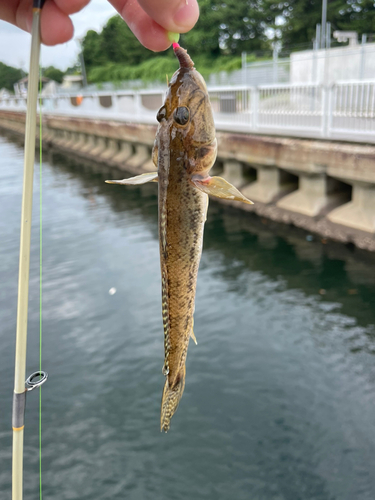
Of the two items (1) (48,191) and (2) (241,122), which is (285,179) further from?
(1) (48,191)

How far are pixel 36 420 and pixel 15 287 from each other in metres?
4.34

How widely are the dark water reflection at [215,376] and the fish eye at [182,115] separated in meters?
4.91

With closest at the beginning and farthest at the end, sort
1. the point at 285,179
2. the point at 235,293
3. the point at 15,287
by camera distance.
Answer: the point at 235,293 → the point at 15,287 → the point at 285,179

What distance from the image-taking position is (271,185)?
1398 cm

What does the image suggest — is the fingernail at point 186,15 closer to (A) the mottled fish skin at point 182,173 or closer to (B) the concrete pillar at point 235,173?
(A) the mottled fish skin at point 182,173

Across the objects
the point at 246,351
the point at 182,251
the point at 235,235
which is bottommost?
the point at 246,351

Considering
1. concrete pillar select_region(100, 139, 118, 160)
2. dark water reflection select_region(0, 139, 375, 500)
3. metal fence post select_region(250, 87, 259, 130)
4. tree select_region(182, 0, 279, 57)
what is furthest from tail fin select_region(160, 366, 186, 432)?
tree select_region(182, 0, 279, 57)

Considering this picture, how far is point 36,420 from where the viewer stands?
22.4ft

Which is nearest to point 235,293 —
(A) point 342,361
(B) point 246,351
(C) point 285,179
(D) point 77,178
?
(B) point 246,351

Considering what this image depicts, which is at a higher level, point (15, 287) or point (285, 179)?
point (285, 179)

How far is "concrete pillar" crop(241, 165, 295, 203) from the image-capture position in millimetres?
13852

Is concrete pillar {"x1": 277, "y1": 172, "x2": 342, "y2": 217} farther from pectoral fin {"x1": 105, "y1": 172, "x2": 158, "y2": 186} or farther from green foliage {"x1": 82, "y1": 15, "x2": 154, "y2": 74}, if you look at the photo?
green foliage {"x1": 82, "y1": 15, "x2": 154, "y2": 74}

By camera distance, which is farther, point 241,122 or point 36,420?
point 241,122

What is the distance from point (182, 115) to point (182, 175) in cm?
23
